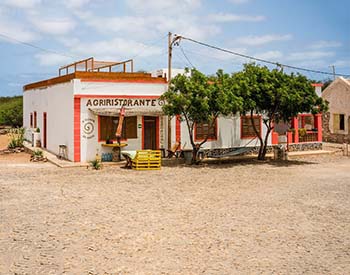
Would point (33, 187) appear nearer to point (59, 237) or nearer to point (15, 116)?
point (59, 237)

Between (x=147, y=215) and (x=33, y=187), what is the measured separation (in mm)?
5584

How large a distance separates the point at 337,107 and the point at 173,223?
25598 millimetres

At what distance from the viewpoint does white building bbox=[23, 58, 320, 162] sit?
70.1 ft

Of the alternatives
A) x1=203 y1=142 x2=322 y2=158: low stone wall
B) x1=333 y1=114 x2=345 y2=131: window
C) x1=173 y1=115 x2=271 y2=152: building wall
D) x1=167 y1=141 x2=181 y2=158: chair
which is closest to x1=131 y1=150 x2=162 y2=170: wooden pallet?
x1=167 y1=141 x2=181 y2=158: chair

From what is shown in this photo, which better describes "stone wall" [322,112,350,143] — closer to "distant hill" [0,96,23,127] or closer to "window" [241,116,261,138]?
"window" [241,116,261,138]

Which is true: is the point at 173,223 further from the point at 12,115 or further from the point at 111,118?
the point at 12,115

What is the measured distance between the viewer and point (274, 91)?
22.0 m

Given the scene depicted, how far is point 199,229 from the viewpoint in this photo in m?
10.2

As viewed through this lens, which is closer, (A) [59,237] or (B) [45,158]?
(A) [59,237]

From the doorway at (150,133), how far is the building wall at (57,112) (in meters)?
3.74

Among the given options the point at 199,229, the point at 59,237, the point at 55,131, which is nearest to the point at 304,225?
the point at 199,229

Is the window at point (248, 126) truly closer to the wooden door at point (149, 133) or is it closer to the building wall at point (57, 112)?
the wooden door at point (149, 133)

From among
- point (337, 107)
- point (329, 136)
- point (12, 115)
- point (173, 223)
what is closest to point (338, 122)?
point (337, 107)

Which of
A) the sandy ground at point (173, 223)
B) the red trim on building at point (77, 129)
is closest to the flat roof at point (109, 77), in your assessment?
the red trim on building at point (77, 129)
